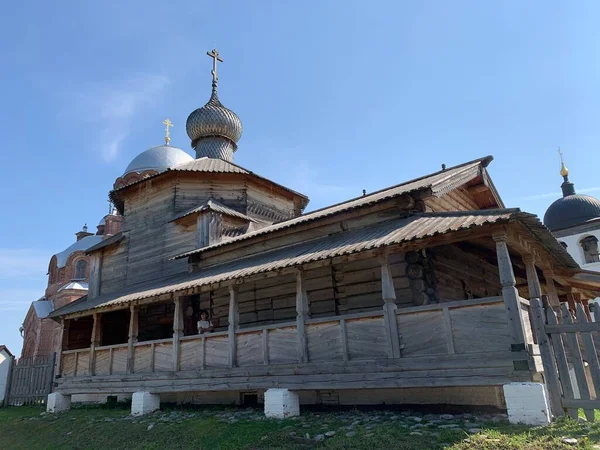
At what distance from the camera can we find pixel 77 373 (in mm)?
13961

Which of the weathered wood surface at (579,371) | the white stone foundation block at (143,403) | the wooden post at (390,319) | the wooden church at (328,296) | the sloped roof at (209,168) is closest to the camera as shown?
the weathered wood surface at (579,371)

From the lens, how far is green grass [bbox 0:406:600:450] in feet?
19.2

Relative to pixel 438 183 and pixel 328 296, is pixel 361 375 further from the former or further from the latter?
pixel 438 183

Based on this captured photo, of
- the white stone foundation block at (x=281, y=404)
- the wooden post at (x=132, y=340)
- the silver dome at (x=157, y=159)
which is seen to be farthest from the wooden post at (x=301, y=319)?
the silver dome at (x=157, y=159)

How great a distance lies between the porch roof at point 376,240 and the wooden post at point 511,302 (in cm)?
52

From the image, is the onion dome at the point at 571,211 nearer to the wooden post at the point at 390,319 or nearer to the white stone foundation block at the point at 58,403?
the wooden post at the point at 390,319

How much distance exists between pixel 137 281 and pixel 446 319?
12.4 m

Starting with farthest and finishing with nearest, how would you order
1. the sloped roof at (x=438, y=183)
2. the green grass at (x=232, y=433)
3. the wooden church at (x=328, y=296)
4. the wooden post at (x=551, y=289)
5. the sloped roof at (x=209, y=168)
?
the sloped roof at (x=209, y=168)
the wooden post at (x=551, y=289)
the sloped roof at (x=438, y=183)
the wooden church at (x=328, y=296)
the green grass at (x=232, y=433)

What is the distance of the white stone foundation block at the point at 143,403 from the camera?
37.4 feet

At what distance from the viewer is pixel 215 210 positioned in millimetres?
15359

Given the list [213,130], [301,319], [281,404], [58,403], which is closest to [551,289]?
[301,319]

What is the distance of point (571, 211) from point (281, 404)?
35028 mm

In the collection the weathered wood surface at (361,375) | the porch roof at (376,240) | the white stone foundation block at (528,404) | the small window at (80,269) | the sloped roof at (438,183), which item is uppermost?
the small window at (80,269)

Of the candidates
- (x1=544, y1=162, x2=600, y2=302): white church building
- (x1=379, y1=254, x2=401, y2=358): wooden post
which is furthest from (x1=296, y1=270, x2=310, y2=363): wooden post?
(x1=544, y1=162, x2=600, y2=302): white church building
